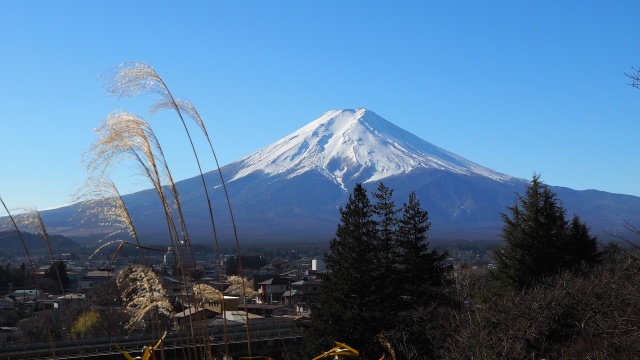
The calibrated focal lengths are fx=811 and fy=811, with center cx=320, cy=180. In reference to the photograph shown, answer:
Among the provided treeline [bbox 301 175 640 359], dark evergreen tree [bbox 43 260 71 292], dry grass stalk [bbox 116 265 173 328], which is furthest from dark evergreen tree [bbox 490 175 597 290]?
dry grass stalk [bbox 116 265 173 328]

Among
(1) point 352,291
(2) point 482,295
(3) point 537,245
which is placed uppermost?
(3) point 537,245

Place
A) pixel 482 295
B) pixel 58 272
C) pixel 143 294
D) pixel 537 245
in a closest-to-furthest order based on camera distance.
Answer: pixel 143 294
pixel 58 272
pixel 482 295
pixel 537 245

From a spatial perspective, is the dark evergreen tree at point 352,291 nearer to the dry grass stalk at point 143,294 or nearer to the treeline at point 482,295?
the treeline at point 482,295

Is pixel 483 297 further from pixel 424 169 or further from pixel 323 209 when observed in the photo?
pixel 424 169

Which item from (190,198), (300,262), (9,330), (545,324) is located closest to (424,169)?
(190,198)

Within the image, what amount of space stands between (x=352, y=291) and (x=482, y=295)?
3.32 meters

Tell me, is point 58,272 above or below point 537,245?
above

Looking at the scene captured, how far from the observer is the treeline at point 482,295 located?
11.5m

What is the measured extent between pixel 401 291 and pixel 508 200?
177 m

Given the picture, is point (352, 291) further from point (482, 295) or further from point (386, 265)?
point (482, 295)

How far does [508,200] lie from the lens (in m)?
193

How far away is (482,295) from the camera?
20.6m

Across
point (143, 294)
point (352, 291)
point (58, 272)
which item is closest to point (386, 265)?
point (352, 291)

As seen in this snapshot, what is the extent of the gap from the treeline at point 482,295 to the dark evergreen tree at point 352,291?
3 centimetres
